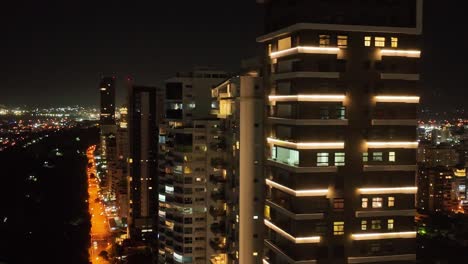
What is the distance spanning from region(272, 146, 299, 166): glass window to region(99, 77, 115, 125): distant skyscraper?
301 feet

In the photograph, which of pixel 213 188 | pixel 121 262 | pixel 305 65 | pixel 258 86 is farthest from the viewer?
pixel 121 262

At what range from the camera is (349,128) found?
13203 mm

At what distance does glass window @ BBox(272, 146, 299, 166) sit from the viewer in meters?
13.2

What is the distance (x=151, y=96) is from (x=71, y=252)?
45.7 feet

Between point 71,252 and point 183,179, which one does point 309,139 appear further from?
point 71,252

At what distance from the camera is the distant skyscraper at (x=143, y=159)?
39.6m

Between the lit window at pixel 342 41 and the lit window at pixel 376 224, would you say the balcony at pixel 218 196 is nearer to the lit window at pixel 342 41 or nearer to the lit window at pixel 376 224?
the lit window at pixel 376 224

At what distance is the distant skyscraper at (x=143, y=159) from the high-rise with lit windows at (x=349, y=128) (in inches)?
1074

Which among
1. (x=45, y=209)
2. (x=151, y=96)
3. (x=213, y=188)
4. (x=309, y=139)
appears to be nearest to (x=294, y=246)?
(x=309, y=139)

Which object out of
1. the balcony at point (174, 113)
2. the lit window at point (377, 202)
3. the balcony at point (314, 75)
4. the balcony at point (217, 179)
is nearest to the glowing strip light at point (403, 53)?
the balcony at point (314, 75)

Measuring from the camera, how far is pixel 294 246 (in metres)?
13.1

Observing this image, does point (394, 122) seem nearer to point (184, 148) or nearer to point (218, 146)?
point (218, 146)

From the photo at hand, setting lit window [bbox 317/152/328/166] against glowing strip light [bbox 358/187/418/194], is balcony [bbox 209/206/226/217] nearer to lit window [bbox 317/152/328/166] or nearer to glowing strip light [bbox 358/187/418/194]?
lit window [bbox 317/152/328/166]

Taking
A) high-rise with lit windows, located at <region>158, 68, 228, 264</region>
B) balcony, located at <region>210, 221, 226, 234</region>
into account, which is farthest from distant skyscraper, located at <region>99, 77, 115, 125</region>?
balcony, located at <region>210, 221, 226, 234</region>
